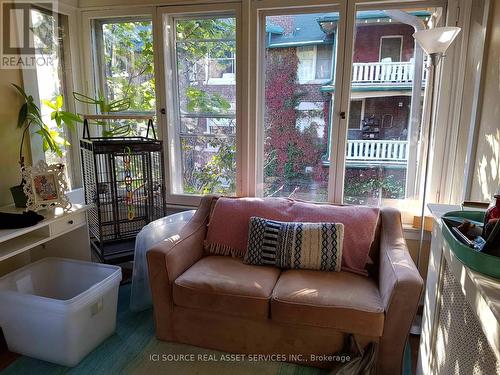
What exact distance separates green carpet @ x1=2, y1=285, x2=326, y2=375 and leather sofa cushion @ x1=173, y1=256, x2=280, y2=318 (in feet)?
1.00

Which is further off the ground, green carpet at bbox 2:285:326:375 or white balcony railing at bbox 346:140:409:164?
white balcony railing at bbox 346:140:409:164

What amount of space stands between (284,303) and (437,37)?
1.66 metres

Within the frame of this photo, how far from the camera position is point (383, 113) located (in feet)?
8.10

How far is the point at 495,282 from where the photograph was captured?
96cm

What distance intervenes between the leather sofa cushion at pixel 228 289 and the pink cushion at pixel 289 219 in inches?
10.4

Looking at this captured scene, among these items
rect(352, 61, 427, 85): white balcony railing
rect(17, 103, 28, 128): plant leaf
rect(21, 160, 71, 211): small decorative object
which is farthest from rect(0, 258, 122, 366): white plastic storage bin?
rect(352, 61, 427, 85): white balcony railing

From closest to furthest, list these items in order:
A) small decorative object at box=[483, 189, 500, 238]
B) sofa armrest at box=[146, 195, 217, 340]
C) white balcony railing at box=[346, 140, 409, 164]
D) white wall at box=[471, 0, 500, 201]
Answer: small decorative object at box=[483, 189, 500, 238] < white wall at box=[471, 0, 500, 201] < sofa armrest at box=[146, 195, 217, 340] < white balcony railing at box=[346, 140, 409, 164]

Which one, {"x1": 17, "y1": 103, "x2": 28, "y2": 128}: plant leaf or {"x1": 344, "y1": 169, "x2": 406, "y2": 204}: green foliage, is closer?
{"x1": 17, "y1": 103, "x2": 28, "y2": 128}: plant leaf

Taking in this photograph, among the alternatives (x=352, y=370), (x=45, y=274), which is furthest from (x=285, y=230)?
(x=45, y=274)

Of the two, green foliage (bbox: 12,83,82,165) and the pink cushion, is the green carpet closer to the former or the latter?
the pink cushion

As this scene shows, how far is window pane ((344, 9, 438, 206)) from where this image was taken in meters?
2.38

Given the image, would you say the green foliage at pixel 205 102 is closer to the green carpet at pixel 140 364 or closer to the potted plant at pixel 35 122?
the potted plant at pixel 35 122

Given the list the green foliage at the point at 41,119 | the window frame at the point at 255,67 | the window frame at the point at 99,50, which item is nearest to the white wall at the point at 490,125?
the window frame at the point at 255,67

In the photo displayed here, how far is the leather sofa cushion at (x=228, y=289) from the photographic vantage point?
188cm
